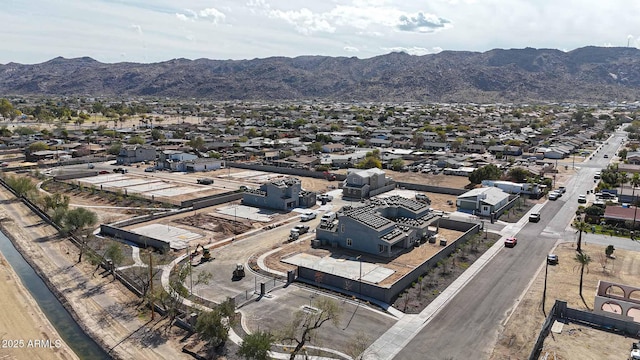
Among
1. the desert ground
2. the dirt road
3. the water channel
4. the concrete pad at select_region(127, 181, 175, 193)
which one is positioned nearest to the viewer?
the desert ground

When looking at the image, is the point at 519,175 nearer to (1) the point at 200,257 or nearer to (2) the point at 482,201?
(2) the point at 482,201

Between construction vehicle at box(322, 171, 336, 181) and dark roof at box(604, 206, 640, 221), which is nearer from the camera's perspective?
dark roof at box(604, 206, 640, 221)

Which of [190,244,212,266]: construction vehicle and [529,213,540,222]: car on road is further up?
[529,213,540,222]: car on road

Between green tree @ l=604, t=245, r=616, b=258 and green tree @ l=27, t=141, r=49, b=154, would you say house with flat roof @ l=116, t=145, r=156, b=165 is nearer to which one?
green tree @ l=27, t=141, r=49, b=154

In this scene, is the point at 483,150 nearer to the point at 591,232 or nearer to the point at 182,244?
the point at 591,232

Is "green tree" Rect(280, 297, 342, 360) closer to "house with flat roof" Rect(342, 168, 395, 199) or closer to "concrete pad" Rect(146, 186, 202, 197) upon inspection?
"house with flat roof" Rect(342, 168, 395, 199)

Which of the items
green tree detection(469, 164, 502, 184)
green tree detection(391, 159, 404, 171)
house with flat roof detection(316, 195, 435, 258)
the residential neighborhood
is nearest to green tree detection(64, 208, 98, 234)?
the residential neighborhood

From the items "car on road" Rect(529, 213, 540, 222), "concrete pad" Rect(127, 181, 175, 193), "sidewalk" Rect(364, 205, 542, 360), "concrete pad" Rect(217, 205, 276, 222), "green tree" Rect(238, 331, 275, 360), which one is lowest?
"sidewalk" Rect(364, 205, 542, 360)

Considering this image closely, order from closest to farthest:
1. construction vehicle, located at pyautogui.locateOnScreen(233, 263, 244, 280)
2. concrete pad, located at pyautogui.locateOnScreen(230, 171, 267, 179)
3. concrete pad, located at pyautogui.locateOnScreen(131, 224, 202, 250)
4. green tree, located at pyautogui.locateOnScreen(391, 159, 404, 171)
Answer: construction vehicle, located at pyautogui.locateOnScreen(233, 263, 244, 280), concrete pad, located at pyautogui.locateOnScreen(131, 224, 202, 250), concrete pad, located at pyautogui.locateOnScreen(230, 171, 267, 179), green tree, located at pyautogui.locateOnScreen(391, 159, 404, 171)
